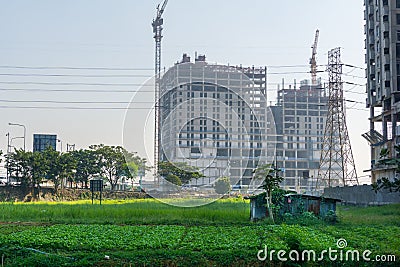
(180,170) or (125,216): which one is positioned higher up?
(180,170)

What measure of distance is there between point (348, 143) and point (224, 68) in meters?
18.1

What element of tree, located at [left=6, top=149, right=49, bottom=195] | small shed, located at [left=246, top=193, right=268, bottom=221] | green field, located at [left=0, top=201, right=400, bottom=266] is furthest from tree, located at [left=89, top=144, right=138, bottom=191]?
green field, located at [left=0, top=201, right=400, bottom=266]

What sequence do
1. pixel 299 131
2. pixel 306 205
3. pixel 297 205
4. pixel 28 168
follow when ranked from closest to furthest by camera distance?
pixel 297 205 < pixel 306 205 < pixel 28 168 < pixel 299 131

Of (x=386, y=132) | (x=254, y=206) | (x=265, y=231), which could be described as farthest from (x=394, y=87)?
(x=265, y=231)

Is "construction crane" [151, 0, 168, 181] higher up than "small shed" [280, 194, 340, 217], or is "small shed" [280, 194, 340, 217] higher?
"construction crane" [151, 0, 168, 181]

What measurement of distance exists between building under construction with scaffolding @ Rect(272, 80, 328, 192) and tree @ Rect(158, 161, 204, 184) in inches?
2326

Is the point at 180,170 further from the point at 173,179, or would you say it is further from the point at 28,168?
the point at 28,168

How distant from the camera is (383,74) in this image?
156ft

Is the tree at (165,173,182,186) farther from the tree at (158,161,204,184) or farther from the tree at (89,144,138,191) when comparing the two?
the tree at (89,144,138,191)

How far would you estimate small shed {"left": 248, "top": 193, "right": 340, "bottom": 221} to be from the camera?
24516 millimetres

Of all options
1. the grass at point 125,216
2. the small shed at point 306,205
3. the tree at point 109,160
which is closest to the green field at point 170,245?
the grass at point 125,216

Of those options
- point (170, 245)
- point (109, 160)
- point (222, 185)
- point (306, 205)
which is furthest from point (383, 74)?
point (170, 245)

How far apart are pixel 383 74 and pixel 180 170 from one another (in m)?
21.0

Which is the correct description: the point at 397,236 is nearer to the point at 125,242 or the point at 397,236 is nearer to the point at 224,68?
the point at 125,242
